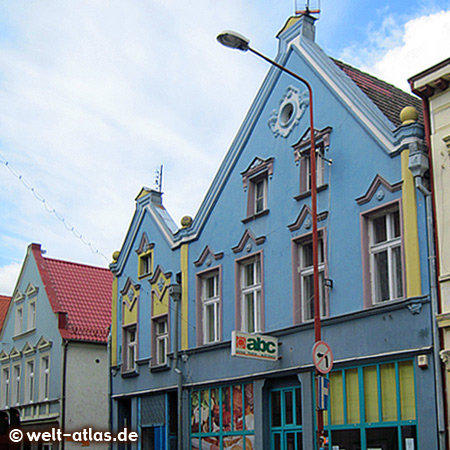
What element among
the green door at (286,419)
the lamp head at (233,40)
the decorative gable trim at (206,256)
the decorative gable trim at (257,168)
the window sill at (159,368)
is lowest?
the green door at (286,419)

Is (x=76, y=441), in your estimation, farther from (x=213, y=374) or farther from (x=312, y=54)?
(x=312, y=54)

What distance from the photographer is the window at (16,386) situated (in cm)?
3578

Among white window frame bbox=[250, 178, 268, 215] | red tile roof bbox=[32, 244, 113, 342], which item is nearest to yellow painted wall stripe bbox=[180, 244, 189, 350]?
white window frame bbox=[250, 178, 268, 215]

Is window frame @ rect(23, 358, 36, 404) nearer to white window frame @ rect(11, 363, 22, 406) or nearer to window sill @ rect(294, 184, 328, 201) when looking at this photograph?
white window frame @ rect(11, 363, 22, 406)

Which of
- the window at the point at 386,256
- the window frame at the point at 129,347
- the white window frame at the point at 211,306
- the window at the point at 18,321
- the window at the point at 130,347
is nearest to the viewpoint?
the window at the point at 386,256

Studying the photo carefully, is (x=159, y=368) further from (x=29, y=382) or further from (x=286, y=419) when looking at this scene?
(x=29, y=382)

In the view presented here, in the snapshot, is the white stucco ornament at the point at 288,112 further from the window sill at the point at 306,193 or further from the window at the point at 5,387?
the window at the point at 5,387

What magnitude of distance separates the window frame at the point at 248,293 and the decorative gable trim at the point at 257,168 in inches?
86.8

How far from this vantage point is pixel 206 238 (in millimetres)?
24594

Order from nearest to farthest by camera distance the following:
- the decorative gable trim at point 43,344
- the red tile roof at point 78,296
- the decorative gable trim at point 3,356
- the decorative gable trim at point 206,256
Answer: the decorative gable trim at point 206,256, the red tile roof at point 78,296, the decorative gable trim at point 43,344, the decorative gable trim at point 3,356

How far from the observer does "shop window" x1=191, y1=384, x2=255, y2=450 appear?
71.2ft

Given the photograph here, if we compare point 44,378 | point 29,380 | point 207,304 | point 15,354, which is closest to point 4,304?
point 15,354

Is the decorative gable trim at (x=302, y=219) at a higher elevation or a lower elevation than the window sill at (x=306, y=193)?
lower

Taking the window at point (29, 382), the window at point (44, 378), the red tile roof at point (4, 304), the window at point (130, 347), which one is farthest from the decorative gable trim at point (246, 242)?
the red tile roof at point (4, 304)
